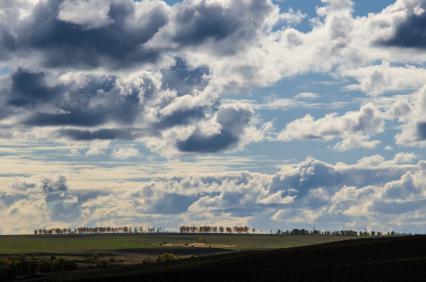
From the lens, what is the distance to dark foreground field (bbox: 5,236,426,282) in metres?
106

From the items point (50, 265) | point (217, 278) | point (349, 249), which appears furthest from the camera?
point (50, 265)

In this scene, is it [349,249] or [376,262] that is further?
[349,249]

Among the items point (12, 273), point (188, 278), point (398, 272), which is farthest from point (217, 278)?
point (12, 273)

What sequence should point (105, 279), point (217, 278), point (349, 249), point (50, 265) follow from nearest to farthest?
point (217, 278) → point (105, 279) → point (349, 249) → point (50, 265)

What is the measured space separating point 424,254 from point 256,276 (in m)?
30.9

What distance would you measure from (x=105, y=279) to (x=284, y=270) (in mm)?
26079

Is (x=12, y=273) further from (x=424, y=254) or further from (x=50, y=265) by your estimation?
(x=424, y=254)

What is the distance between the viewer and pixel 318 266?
4764 inches

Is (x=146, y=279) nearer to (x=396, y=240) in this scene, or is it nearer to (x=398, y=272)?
(x=398, y=272)

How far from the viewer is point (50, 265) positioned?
189875mm

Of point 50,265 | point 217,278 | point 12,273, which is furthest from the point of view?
point 50,265

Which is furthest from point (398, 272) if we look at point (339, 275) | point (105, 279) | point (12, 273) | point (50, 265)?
point (50, 265)

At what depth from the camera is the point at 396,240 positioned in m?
147

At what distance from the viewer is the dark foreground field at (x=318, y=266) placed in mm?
105688
